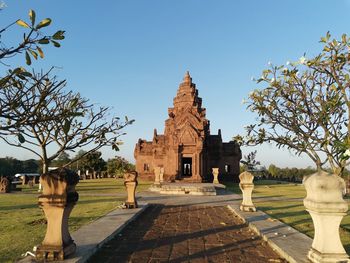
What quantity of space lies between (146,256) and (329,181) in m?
3.71

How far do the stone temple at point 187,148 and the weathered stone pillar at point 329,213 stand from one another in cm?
2595

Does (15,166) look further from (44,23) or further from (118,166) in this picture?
(44,23)

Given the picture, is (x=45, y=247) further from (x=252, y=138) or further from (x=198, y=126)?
(x=198, y=126)

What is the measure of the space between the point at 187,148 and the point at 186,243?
25064 mm

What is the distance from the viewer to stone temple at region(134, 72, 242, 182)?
3186 cm

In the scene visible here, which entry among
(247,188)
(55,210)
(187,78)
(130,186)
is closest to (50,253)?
(55,210)

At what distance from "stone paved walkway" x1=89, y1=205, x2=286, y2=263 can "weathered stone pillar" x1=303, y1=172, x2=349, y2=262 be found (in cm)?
117

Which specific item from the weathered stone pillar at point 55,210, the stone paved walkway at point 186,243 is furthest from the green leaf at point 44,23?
the stone paved walkway at point 186,243

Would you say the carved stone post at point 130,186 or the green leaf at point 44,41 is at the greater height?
the green leaf at point 44,41

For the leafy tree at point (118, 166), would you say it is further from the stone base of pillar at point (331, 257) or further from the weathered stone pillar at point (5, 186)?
the stone base of pillar at point (331, 257)

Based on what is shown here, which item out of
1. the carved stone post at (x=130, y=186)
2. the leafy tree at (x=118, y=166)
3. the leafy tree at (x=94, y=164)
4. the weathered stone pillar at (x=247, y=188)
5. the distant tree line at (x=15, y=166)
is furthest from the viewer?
the distant tree line at (x=15, y=166)

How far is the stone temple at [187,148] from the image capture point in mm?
31859

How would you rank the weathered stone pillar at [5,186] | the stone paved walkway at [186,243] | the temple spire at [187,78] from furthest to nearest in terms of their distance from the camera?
the temple spire at [187,78] → the weathered stone pillar at [5,186] → the stone paved walkway at [186,243]

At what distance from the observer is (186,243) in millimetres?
7160
